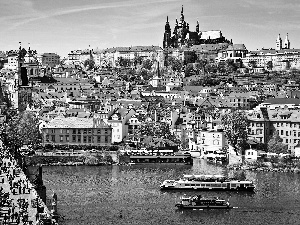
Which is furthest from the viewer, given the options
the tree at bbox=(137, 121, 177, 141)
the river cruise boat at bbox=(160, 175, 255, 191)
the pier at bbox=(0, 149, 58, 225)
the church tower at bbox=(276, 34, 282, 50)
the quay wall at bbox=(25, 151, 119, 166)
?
the church tower at bbox=(276, 34, 282, 50)

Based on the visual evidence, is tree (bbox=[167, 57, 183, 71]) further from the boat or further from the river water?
the boat

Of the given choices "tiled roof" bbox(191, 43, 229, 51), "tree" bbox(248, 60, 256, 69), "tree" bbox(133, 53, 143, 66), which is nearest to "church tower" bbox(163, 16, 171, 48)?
"tree" bbox(133, 53, 143, 66)

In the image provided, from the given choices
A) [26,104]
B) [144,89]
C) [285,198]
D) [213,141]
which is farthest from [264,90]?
[285,198]

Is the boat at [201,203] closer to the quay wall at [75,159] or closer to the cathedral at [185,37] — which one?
the quay wall at [75,159]

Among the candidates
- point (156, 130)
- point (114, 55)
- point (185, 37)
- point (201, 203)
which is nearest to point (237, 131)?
point (156, 130)

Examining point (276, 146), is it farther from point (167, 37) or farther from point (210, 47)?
point (167, 37)
